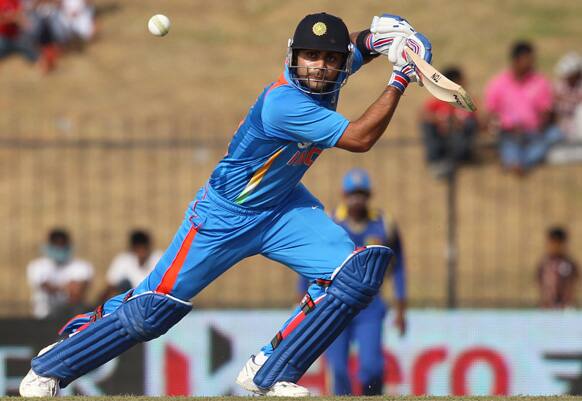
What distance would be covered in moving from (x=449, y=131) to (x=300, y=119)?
288 inches

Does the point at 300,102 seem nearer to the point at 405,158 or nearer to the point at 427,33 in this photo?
the point at 405,158

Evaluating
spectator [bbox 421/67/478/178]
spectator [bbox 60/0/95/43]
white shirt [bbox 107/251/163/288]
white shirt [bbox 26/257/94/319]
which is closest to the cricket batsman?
white shirt [bbox 107/251/163/288]

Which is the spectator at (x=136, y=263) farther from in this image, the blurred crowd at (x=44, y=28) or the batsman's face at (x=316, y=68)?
the blurred crowd at (x=44, y=28)

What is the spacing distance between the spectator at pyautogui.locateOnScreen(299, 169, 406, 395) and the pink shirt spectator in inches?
188

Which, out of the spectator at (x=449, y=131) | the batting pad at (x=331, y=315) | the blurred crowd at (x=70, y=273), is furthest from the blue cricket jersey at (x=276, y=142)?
the spectator at (x=449, y=131)

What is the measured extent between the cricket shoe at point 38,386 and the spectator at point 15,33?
1271cm

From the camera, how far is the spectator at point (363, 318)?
34.3 feet

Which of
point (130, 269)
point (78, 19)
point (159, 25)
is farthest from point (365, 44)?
point (78, 19)

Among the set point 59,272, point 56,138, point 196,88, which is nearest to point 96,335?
point 59,272

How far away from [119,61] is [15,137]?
3.77 metres

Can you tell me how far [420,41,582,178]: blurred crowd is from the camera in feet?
46.0

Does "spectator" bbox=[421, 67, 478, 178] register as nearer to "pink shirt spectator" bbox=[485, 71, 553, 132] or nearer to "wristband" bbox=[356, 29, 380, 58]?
"pink shirt spectator" bbox=[485, 71, 553, 132]

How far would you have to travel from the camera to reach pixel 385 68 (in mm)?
21000

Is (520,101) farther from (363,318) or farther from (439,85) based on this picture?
(439,85)
